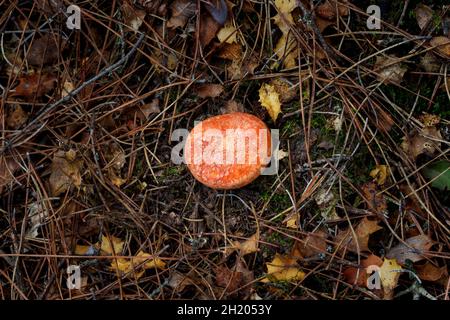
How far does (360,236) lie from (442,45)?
116cm

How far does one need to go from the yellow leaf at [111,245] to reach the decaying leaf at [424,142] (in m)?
1.72

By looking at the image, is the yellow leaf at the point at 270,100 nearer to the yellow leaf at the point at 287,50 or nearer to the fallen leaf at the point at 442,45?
the yellow leaf at the point at 287,50

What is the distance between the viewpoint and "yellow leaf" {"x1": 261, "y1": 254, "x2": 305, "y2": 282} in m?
2.67

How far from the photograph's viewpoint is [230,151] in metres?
2.73

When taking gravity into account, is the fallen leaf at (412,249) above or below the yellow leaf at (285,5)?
below

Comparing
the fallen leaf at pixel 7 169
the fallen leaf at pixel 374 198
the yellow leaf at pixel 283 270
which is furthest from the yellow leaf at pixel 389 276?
the fallen leaf at pixel 7 169

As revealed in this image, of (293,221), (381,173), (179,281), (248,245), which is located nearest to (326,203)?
(293,221)

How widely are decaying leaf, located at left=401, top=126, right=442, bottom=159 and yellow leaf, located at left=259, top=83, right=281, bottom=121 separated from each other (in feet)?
2.44

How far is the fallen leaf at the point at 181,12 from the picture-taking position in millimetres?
2973

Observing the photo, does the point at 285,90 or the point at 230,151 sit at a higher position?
the point at 285,90

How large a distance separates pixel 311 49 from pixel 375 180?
834 millimetres

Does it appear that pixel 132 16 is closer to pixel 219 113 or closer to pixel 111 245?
pixel 219 113

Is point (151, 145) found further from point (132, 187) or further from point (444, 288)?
point (444, 288)
